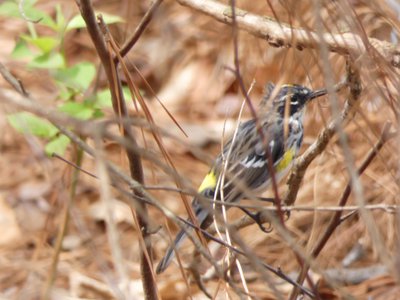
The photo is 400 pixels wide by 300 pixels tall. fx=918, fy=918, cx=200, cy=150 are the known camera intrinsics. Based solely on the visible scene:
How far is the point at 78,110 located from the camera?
3.51 metres

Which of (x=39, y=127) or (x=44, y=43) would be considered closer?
(x=39, y=127)

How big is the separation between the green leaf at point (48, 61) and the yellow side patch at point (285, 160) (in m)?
1.23

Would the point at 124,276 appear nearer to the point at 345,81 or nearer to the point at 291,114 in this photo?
the point at 345,81

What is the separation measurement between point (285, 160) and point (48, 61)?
129 centimetres

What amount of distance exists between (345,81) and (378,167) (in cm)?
213

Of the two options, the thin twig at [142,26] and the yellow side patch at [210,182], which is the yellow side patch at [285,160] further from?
the thin twig at [142,26]

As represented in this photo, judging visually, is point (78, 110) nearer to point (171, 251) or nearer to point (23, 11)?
point (23, 11)

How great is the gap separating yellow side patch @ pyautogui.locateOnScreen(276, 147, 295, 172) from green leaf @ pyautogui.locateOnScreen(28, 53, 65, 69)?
48.3 inches

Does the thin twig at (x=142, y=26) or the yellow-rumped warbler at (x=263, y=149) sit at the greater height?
the thin twig at (x=142, y=26)

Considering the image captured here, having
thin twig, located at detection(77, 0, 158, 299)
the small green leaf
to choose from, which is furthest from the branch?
the small green leaf

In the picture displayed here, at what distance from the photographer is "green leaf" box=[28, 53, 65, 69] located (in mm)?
3641

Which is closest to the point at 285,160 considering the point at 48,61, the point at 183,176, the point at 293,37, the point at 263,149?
the point at 263,149

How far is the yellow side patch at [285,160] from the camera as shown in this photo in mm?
4375

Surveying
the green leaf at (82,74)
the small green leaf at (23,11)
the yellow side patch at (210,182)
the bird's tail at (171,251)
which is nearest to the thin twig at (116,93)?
the bird's tail at (171,251)
